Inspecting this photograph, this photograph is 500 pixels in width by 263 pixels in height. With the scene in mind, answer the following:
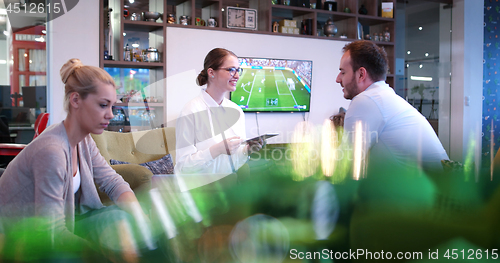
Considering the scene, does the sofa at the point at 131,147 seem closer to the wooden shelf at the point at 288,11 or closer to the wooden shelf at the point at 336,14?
the wooden shelf at the point at 288,11

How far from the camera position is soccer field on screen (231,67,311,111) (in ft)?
16.4

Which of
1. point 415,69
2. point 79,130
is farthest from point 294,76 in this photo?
point 79,130

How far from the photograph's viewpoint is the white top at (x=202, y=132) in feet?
3.73

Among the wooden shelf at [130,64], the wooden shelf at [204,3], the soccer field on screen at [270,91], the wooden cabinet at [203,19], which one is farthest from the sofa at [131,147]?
the wooden shelf at [204,3]

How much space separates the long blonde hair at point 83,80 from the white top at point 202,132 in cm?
30

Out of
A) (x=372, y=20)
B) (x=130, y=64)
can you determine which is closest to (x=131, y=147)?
(x=130, y=64)

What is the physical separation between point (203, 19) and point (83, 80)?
417 cm

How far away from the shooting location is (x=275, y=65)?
16.8 feet

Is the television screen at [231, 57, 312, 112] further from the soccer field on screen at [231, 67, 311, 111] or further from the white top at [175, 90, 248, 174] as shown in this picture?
the white top at [175, 90, 248, 174]

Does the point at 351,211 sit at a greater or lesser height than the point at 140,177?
greater

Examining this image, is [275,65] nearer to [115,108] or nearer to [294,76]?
[294,76]

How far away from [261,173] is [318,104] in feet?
17.2

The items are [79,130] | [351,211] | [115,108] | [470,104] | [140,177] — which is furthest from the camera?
[470,104]

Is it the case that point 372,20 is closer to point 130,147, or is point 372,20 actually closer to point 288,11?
point 288,11
